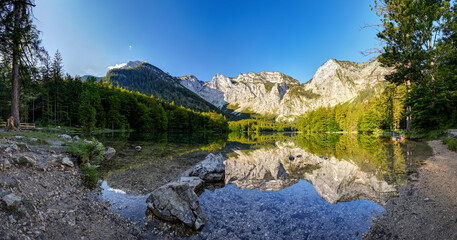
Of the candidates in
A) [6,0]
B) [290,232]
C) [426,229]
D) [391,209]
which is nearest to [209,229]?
[290,232]

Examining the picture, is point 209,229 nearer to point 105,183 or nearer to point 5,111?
point 105,183

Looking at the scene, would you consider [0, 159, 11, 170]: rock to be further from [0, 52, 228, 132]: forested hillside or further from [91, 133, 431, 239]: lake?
[0, 52, 228, 132]: forested hillside

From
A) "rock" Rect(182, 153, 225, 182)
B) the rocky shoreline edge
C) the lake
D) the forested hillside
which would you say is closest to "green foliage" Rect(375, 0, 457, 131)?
the lake

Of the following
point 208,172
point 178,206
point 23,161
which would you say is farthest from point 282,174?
point 23,161

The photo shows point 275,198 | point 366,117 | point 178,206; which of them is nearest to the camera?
point 178,206

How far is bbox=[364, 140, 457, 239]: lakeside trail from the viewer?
4977 millimetres

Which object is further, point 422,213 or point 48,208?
point 422,213

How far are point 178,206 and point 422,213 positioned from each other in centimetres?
872

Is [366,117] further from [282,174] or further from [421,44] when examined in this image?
[282,174]

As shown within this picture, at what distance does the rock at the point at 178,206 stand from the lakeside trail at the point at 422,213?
18.6 feet

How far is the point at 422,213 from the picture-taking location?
5.96m

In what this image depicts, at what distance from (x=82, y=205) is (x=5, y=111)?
2615 inches

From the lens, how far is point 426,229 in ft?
16.7

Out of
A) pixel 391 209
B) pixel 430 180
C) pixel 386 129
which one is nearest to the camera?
pixel 391 209
